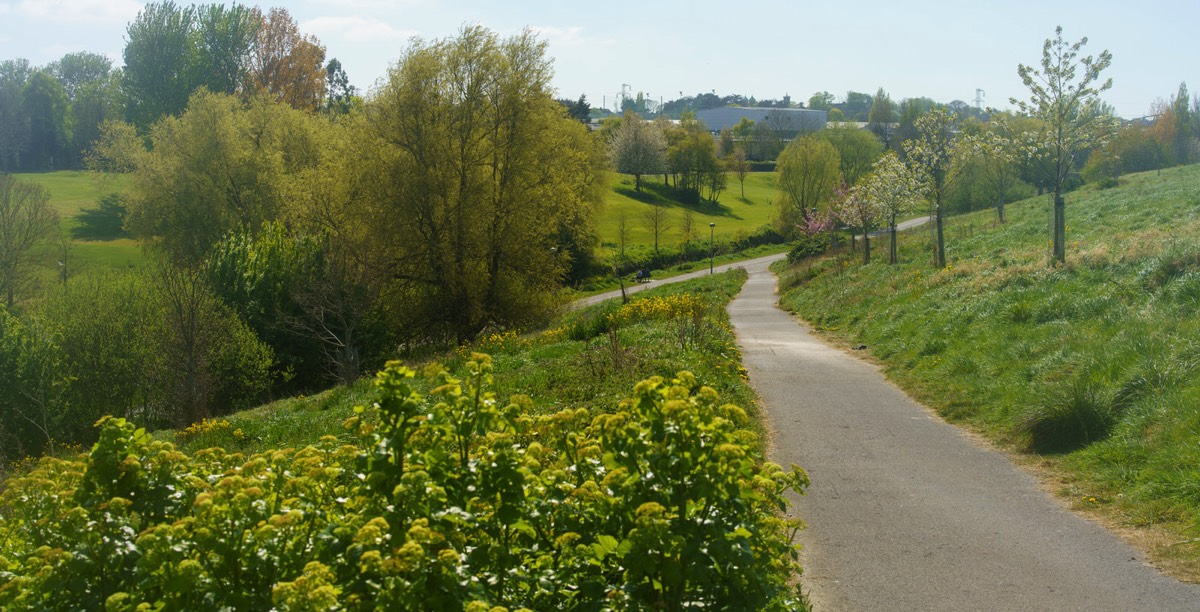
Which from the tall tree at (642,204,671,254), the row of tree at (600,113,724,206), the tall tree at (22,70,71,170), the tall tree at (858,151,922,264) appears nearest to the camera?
the tall tree at (858,151,922,264)

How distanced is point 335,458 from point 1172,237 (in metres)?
15.2

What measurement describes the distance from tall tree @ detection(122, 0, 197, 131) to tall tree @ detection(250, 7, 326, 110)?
487 cm

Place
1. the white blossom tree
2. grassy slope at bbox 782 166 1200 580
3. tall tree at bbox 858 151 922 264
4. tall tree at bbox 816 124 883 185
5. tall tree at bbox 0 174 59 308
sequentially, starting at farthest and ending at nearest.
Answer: tall tree at bbox 816 124 883 185 < tall tree at bbox 0 174 59 308 < the white blossom tree < tall tree at bbox 858 151 922 264 < grassy slope at bbox 782 166 1200 580

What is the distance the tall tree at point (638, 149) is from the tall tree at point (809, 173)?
2445 centimetres

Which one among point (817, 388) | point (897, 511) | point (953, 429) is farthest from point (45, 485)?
point (817, 388)

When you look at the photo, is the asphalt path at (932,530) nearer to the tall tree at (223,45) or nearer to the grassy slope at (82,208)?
the grassy slope at (82,208)

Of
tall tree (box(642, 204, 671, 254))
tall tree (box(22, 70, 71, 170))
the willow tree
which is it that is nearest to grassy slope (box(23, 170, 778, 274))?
tall tree (box(642, 204, 671, 254))

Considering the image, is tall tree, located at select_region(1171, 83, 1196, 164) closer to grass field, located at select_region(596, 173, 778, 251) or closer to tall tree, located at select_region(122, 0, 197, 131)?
grass field, located at select_region(596, 173, 778, 251)

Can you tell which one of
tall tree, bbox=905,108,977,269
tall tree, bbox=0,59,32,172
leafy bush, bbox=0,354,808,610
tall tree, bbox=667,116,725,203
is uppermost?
tall tree, bbox=0,59,32,172

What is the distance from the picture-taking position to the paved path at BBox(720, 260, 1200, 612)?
5340 mm

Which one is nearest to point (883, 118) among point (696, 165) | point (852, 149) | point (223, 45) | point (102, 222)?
point (696, 165)

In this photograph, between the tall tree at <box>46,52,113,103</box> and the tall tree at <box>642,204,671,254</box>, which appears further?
the tall tree at <box>46,52,113,103</box>

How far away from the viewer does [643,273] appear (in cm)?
5825

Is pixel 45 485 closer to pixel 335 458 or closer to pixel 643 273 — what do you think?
pixel 335 458
